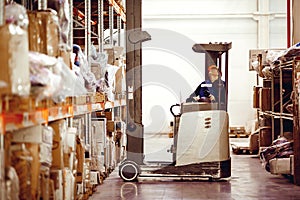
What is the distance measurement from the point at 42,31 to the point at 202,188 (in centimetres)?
384

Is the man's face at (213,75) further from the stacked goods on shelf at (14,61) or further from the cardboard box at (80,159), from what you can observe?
the stacked goods on shelf at (14,61)

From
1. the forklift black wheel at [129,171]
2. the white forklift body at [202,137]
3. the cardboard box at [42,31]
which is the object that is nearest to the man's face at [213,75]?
the white forklift body at [202,137]

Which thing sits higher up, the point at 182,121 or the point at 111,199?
the point at 182,121

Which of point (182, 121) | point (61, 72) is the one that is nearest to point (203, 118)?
point (182, 121)

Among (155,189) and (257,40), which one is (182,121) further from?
(257,40)

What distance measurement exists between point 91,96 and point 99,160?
144 centimetres

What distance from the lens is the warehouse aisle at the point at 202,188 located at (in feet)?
22.8

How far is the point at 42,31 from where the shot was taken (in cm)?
435

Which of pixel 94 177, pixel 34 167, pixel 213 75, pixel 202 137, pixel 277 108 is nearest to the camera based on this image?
pixel 34 167

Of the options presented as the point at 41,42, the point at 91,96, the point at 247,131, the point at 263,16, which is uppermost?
the point at 263,16

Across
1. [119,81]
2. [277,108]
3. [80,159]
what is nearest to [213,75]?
[119,81]

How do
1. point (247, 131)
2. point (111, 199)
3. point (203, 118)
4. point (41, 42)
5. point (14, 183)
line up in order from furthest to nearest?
point (247, 131) < point (203, 118) < point (111, 199) < point (41, 42) < point (14, 183)

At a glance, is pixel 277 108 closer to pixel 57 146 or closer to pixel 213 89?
pixel 213 89

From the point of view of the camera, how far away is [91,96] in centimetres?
674
